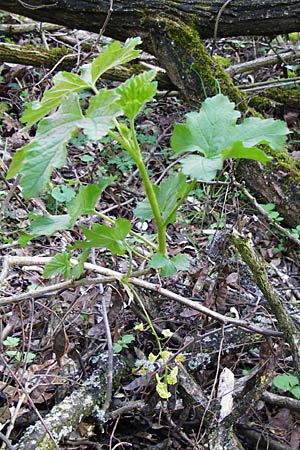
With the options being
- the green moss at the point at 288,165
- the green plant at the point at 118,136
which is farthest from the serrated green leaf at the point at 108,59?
the green moss at the point at 288,165

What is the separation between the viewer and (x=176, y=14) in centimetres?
360

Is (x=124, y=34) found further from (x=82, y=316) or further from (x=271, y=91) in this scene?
(x=82, y=316)

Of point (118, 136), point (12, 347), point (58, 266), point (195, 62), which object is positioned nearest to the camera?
point (118, 136)

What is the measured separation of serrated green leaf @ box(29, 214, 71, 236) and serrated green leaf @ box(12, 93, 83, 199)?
0.62 feet

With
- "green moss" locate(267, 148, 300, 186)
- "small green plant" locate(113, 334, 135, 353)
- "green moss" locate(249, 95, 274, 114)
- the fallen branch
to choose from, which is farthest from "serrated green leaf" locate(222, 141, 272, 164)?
"green moss" locate(249, 95, 274, 114)

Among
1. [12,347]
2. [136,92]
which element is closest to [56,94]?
[136,92]

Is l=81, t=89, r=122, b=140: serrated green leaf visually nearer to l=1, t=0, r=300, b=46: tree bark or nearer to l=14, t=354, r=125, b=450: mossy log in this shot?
l=14, t=354, r=125, b=450: mossy log

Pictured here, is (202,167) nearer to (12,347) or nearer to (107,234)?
(107,234)

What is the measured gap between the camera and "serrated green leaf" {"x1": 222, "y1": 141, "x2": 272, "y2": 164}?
3.31 feet

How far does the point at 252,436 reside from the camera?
1.89 metres

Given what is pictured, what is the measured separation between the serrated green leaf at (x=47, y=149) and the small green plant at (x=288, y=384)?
1.30 metres

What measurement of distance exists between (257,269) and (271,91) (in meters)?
2.80

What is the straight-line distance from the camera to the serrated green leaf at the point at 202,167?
0.99 meters

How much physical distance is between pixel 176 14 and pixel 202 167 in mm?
2850
